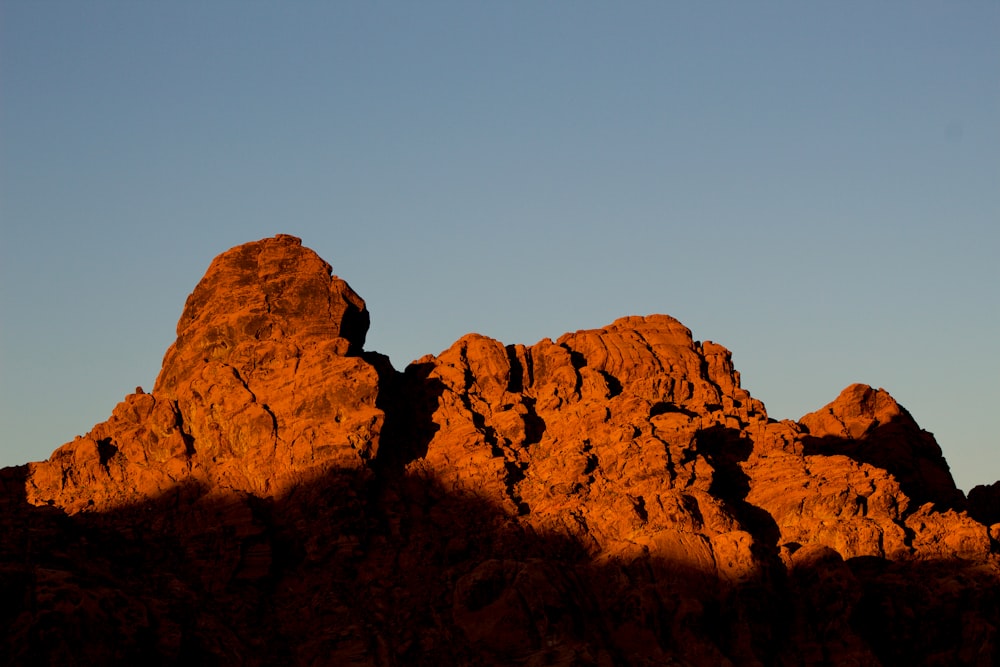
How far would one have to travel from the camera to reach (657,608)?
91.5 metres

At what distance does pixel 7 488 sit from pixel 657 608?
115 feet

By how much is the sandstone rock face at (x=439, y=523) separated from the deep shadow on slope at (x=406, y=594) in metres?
0.14

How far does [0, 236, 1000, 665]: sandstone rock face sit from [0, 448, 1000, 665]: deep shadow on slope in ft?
0.46

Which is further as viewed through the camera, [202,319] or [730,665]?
[202,319]

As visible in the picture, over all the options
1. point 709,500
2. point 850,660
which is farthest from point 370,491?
point 850,660

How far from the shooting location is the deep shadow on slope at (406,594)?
86062mm

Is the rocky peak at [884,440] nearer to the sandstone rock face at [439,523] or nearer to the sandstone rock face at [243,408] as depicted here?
the sandstone rock face at [439,523]

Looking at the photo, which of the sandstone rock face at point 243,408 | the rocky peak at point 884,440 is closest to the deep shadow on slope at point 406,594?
the sandstone rock face at point 243,408

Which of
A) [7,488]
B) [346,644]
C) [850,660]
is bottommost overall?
[850,660]

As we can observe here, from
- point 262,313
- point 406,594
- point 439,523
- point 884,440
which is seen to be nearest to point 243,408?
point 262,313

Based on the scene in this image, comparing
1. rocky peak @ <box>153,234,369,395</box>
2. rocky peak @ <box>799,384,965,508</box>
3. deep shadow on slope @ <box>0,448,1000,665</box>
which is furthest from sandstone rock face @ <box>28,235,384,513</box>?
rocky peak @ <box>799,384,965,508</box>

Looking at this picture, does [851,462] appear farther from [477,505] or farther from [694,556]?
[477,505]

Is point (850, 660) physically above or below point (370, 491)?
below

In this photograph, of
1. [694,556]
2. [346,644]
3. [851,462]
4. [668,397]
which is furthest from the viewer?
[668,397]
